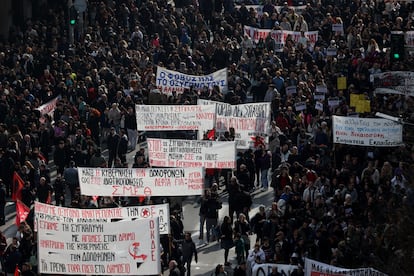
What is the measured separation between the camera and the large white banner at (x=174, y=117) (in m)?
38.6

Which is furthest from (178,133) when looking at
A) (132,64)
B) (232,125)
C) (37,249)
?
(37,249)

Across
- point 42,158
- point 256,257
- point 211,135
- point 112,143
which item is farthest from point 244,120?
point 256,257

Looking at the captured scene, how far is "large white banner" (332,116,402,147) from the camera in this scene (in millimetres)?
35906

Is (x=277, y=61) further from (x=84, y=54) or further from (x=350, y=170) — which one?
(x=350, y=170)

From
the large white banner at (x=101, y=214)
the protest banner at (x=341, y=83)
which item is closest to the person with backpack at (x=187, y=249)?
the large white banner at (x=101, y=214)

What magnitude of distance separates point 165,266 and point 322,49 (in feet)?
57.5

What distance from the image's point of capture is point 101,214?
3011 cm

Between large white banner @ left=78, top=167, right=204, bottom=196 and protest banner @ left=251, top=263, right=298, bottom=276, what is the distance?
11.0 ft

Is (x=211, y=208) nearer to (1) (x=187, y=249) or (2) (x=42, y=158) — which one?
(1) (x=187, y=249)

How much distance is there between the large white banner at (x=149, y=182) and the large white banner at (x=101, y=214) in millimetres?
2422

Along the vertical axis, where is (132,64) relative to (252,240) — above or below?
above

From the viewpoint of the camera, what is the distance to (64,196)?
36812mm

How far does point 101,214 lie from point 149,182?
10.2 feet

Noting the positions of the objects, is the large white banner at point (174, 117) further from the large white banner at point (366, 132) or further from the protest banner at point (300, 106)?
the large white banner at point (366, 132)
